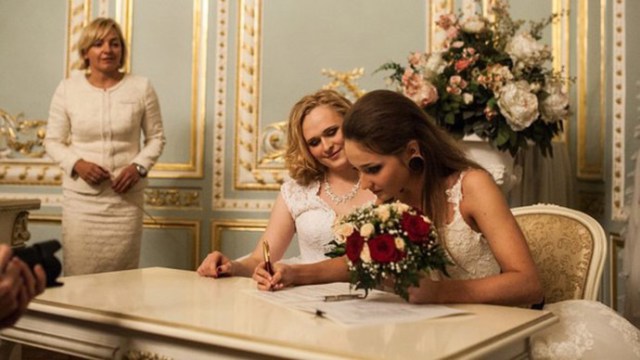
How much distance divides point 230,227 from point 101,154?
47.4 inches

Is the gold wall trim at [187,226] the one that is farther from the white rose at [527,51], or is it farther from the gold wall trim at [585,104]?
the white rose at [527,51]

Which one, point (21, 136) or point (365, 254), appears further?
point (21, 136)

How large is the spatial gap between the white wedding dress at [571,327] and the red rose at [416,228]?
431 mm

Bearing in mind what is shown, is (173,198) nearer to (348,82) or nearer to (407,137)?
(348,82)

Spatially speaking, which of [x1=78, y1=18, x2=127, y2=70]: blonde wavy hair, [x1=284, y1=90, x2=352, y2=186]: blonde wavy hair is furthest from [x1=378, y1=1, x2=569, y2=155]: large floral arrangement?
[x1=78, y1=18, x2=127, y2=70]: blonde wavy hair

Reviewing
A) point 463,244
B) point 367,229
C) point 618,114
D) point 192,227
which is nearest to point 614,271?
point 618,114

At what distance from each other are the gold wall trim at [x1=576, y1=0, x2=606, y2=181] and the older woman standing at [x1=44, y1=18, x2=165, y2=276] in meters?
2.56

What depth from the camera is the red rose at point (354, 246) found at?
173 centimetres

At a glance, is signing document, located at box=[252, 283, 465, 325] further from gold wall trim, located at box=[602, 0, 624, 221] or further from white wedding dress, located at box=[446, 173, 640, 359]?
gold wall trim, located at box=[602, 0, 624, 221]

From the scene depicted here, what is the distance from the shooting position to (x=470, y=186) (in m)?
2.22

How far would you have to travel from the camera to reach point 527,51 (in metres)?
3.37

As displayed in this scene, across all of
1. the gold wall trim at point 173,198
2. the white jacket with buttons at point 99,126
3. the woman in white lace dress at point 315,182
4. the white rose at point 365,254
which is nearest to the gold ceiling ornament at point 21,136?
the gold wall trim at point 173,198

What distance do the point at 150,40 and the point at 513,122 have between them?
317 centimetres

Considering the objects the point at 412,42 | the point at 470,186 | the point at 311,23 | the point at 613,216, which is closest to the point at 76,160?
the point at 311,23
